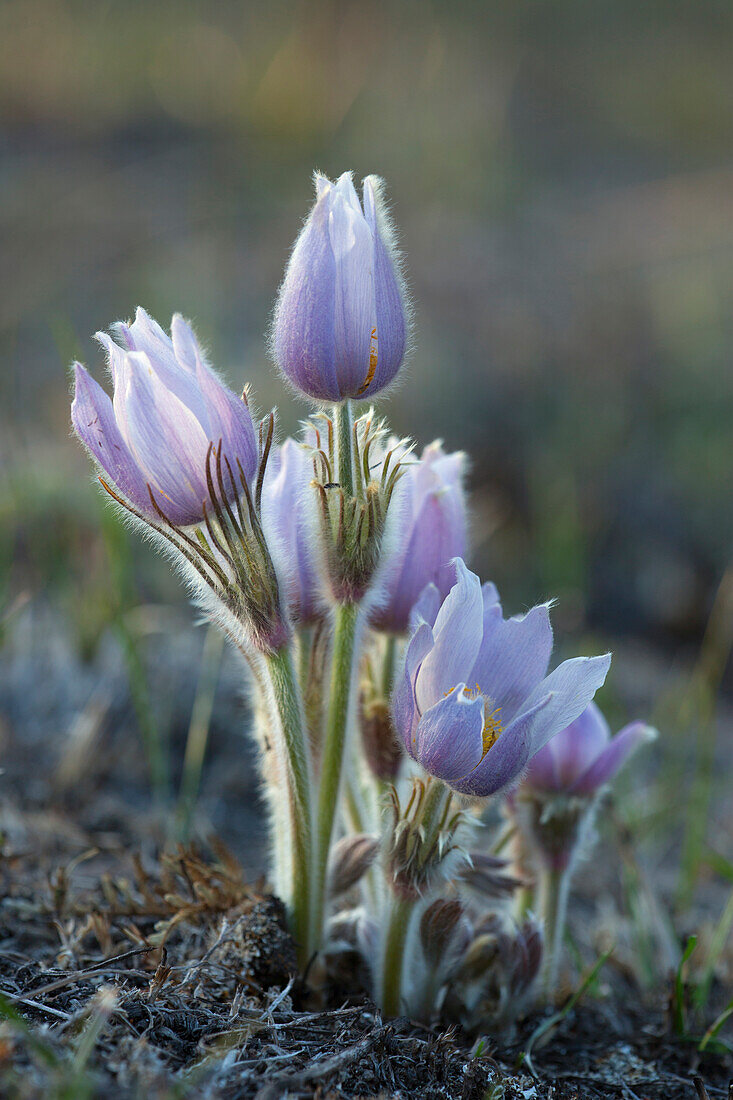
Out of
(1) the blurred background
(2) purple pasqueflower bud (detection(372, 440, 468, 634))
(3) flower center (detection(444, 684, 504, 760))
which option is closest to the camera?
(3) flower center (detection(444, 684, 504, 760))

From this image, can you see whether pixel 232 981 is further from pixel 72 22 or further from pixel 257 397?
pixel 72 22

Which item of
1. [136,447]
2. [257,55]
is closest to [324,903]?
[136,447]

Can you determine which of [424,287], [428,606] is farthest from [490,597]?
[424,287]

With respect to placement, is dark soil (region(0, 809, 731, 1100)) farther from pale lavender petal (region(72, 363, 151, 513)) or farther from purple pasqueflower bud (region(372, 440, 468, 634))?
pale lavender petal (region(72, 363, 151, 513))

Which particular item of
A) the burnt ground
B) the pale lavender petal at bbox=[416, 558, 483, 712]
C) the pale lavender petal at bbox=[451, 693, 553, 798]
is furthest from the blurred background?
the pale lavender petal at bbox=[451, 693, 553, 798]

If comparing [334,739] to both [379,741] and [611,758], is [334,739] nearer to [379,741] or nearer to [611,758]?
[379,741]

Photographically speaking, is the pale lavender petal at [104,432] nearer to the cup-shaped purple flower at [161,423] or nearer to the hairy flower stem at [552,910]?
the cup-shaped purple flower at [161,423]
